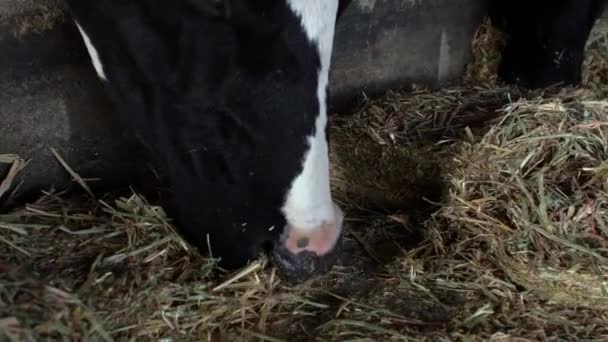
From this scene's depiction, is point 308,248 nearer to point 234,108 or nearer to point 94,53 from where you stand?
point 234,108

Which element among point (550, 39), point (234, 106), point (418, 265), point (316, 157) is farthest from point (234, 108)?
point (550, 39)

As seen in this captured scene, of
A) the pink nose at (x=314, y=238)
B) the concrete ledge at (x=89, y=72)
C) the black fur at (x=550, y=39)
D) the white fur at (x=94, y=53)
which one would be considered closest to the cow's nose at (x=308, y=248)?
the pink nose at (x=314, y=238)

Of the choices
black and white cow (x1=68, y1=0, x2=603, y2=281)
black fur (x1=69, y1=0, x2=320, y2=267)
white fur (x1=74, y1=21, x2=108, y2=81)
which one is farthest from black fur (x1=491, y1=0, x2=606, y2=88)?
white fur (x1=74, y1=21, x2=108, y2=81)

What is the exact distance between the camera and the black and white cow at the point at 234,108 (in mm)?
1353

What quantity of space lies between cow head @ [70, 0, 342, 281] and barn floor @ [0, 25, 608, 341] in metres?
0.12

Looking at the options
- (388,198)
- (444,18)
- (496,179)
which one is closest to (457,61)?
(444,18)

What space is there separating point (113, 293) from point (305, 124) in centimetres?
51

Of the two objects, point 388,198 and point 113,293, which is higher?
point 113,293

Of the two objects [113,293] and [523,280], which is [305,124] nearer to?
[113,293]

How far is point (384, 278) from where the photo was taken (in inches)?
71.6

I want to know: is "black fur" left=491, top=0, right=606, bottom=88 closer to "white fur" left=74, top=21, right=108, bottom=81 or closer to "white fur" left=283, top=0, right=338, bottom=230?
"white fur" left=283, top=0, right=338, bottom=230

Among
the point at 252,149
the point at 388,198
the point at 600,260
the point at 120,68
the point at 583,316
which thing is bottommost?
the point at 388,198

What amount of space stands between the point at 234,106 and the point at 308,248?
14.6 inches

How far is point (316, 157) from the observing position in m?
1.50
